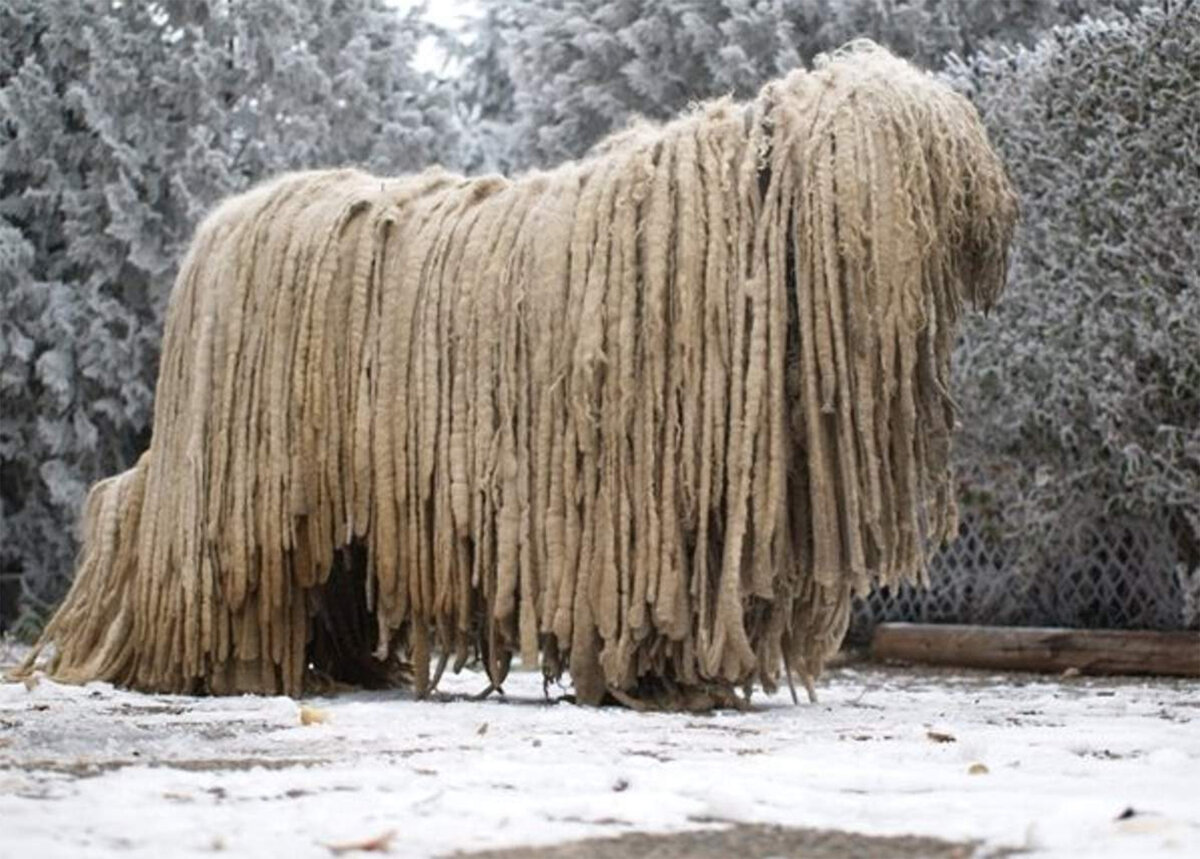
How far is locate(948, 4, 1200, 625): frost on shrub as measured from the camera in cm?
717

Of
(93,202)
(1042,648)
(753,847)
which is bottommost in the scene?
(753,847)

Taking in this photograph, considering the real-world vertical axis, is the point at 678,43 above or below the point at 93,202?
above

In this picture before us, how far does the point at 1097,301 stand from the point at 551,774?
441 cm

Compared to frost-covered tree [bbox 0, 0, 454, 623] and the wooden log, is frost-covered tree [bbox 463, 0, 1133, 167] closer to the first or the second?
frost-covered tree [bbox 0, 0, 454, 623]

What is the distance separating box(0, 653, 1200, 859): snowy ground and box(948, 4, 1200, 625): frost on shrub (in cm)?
210

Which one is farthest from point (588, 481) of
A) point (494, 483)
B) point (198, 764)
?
point (198, 764)

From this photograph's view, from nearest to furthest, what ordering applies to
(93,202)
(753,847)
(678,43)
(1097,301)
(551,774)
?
1. (753,847)
2. (551,774)
3. (1097,301)
4. (93,202)
5. (678,43)

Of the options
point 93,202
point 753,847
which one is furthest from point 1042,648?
point 753,847

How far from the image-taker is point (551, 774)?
3430mm

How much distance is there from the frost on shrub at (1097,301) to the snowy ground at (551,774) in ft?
6.90

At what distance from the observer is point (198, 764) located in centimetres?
362

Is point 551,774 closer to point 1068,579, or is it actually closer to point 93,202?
point 1068,579

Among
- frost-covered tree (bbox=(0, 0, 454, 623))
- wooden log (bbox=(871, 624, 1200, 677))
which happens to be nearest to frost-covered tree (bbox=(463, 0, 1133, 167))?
frost-covered tree (bbox=(0, 0, 454, 623))

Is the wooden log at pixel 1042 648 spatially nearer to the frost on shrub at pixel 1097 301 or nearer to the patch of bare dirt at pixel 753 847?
the frost on shrub at pixel 1097 301
